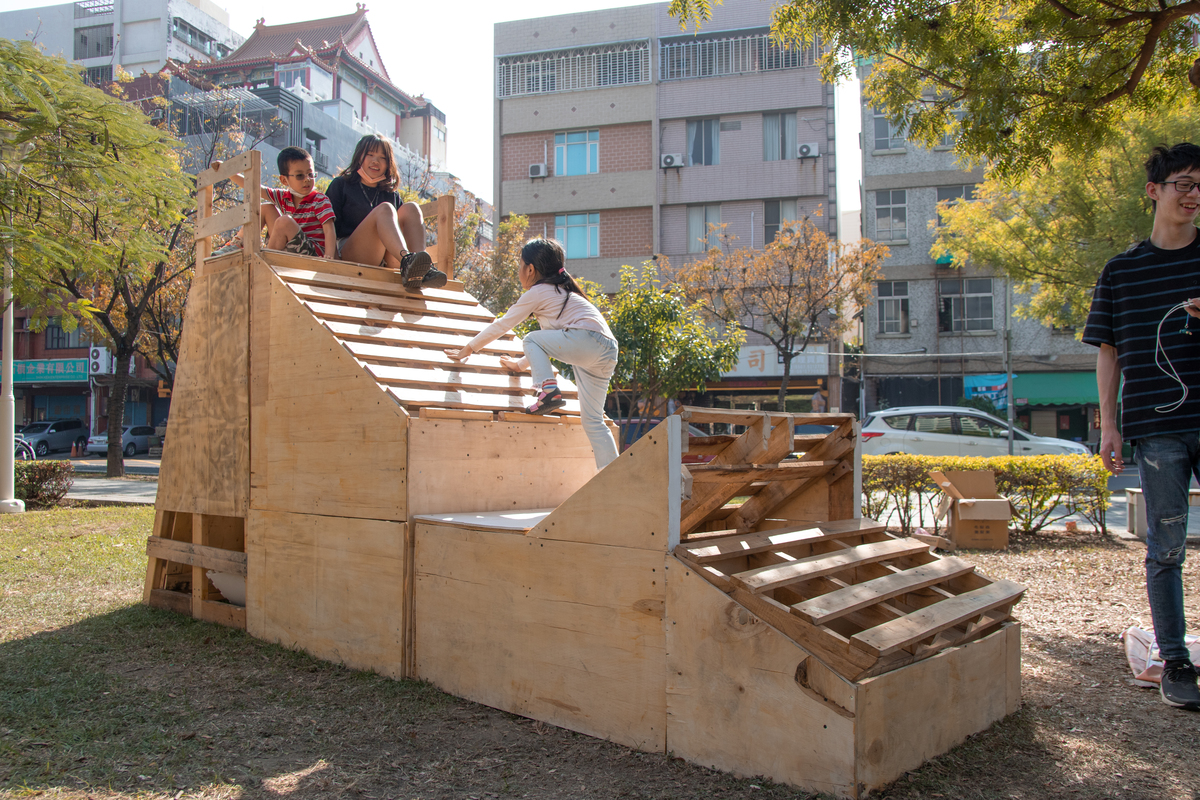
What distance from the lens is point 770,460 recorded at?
370cm

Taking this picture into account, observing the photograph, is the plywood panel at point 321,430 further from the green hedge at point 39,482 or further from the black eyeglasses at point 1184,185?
the green hedge at point 39,482

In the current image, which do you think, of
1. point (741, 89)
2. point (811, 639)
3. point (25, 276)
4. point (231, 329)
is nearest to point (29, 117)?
point (25, 276)

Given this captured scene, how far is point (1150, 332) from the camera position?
140 inches

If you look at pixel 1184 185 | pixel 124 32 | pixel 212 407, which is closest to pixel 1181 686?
pixel 1184 185

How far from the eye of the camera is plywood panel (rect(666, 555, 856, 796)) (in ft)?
8.84

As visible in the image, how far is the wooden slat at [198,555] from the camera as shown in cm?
510

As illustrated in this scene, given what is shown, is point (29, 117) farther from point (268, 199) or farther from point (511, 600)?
point (511, 600)

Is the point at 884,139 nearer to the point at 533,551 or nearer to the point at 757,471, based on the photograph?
the point at 757,471

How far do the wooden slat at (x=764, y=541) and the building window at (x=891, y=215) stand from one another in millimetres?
27405

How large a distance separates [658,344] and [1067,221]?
8.22 metres

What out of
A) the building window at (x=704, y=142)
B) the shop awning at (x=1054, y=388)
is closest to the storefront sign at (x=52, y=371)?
the building window at (x=704, y=142)

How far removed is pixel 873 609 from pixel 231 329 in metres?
4.24

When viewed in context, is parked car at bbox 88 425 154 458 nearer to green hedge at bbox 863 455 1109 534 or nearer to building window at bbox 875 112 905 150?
building window at bbox 875 112 905 150

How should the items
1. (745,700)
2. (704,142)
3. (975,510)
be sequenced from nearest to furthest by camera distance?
1. (745,700)
2. (975,510)
3. (704,142)
